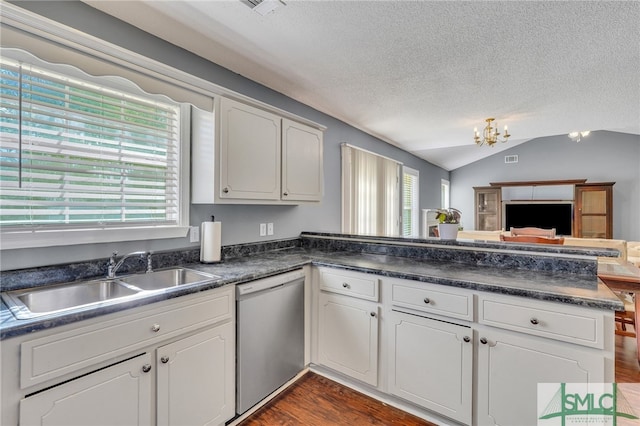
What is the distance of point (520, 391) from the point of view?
147 centimetres

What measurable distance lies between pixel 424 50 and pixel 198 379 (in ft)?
8.04

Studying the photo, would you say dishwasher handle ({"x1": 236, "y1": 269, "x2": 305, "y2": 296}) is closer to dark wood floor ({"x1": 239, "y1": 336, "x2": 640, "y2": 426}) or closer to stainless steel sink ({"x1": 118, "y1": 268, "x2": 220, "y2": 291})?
stainless steel sink ({"x1": 118, "y1": 268, "x2": 220, "y2": 291})

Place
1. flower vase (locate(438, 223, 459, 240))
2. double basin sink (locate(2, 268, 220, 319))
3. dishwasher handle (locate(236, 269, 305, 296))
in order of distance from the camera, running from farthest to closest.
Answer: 1. flower vase (locate(438, 223, 459, 240))
2. dishwasher handle (locate(236, 269, 305, 296))
3. double basin sink (locate(2, 268, 220, 319))

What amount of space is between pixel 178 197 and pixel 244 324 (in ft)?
3.26

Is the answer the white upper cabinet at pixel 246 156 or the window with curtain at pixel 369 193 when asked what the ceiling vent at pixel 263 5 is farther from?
the window with curtain at pixel 369 193

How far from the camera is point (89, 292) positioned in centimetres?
155

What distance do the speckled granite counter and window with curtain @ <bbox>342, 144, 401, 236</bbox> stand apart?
1265 millimetres

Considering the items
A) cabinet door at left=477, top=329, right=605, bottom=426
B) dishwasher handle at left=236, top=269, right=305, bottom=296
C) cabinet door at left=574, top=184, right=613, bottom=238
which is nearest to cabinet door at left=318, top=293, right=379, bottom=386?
dishwasher handle at left=236, top=269, right=305, bottom=296

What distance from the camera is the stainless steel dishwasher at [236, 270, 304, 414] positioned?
175 cm

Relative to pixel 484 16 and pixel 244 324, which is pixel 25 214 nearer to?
pixel 244 324

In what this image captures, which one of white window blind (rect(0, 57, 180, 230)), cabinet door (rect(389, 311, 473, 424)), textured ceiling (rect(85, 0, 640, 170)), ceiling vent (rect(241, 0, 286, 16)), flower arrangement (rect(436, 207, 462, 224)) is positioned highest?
textured ceiling (rect(85, 0, 640, 170))

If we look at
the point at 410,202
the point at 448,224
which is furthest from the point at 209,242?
the point at 410,202

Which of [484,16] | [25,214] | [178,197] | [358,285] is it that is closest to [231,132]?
[178,197]

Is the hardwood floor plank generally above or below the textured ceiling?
below
